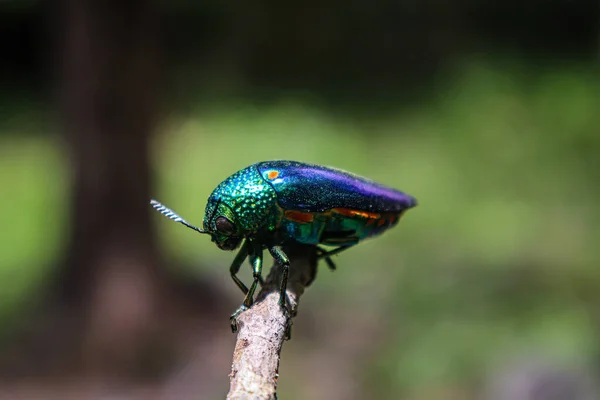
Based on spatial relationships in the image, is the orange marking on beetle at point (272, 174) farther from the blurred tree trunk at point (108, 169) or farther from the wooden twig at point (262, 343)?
the blurred tree trunk at point (108, 169)

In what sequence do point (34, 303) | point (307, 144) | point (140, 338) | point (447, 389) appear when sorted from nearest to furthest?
1. point (447, 389)
2. point (140, 338)
3. point (34, 303)
4. point (307, 144)

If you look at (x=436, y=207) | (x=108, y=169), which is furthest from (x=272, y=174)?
(x=436, y=207)

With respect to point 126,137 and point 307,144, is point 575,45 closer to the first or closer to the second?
point 307,144

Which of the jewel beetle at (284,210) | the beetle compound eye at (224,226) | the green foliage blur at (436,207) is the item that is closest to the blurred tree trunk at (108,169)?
the green foliage blur at (436,207)

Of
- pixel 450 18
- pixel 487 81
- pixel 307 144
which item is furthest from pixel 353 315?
pixel 450 18

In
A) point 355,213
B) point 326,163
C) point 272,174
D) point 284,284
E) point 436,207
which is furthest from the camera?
point 326,163

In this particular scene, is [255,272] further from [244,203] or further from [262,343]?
[262,343]

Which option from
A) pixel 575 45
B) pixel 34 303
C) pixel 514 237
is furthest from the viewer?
pixel 575 45
